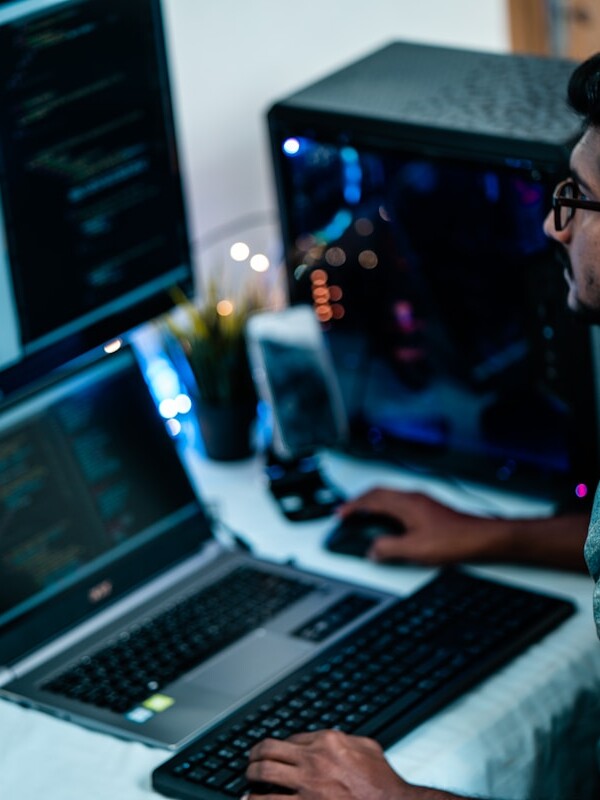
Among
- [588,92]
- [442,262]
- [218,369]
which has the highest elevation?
[588,92]

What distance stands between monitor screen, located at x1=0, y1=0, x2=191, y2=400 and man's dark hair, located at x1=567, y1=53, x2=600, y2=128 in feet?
1.77

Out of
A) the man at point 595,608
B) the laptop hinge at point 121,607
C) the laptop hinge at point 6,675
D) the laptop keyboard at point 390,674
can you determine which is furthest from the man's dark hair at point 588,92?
the laptop hinge at point 6,675

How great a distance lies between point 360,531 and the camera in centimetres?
163

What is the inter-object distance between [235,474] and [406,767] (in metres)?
0.63

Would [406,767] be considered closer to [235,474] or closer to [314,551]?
[314,551]

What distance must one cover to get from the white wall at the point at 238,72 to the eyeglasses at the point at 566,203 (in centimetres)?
81

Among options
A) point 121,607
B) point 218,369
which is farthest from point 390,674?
point 218,369

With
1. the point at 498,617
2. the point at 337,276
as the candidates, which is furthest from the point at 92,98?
the point at 498,617

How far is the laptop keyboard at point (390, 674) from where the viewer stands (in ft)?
4.08

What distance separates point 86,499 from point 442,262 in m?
0.54

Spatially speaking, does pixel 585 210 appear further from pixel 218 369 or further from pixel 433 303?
pixel 218 369

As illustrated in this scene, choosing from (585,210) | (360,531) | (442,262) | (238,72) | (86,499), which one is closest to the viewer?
(585,210)

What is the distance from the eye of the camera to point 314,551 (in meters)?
1.63

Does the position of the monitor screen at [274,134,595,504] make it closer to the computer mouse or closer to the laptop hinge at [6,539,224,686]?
the computer mouse
